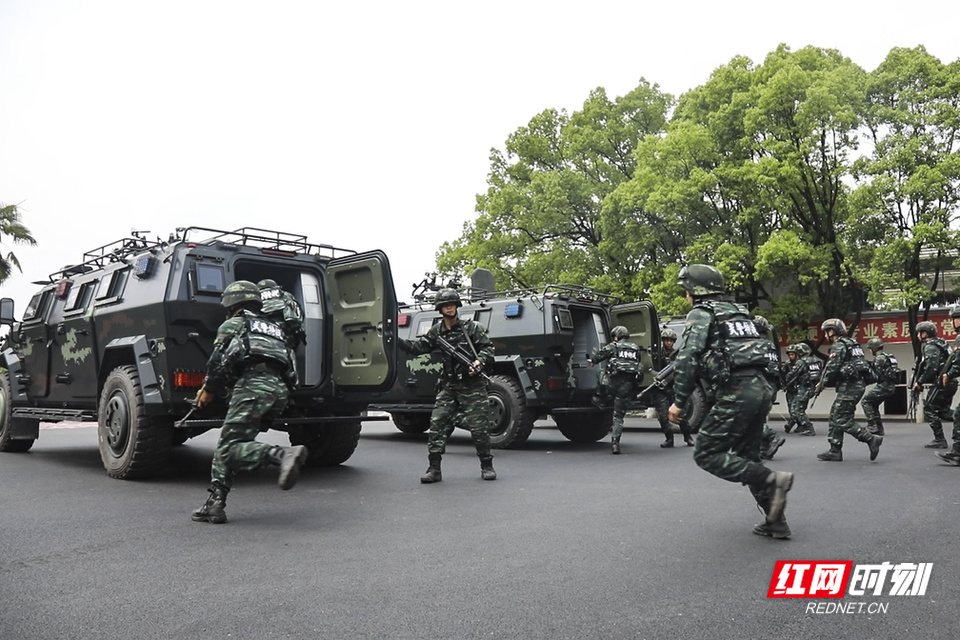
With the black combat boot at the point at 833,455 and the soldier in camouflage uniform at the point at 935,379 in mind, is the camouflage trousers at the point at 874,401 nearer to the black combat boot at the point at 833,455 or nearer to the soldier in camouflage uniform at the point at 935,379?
the soldier in camouflage uniform at the point at 935,379

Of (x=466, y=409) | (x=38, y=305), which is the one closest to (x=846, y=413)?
(x=466, y=409)

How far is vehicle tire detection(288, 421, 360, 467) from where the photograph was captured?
8320 millimetres

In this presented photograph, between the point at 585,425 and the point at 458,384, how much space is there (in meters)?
4.97

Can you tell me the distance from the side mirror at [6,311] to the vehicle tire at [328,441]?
411 cm

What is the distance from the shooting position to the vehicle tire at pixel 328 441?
832 cm

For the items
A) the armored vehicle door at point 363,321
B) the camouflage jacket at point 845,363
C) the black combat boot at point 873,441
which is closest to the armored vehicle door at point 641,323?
the camouflage jacket at point 845,363

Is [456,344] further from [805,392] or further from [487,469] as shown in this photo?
[805,392]

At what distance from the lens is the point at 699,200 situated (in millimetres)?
21562

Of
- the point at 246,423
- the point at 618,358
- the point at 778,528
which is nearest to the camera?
the point at 778,528

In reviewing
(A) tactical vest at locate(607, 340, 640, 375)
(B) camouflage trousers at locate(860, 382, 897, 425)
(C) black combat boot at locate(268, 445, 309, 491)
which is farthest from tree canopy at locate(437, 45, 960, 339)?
(C) black combat boot at locate(268, 445, 309, 491)

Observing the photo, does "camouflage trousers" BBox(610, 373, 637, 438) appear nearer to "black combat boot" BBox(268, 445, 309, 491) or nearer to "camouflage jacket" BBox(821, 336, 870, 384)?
"camouflage jacket" BBox(821, 336, 870, 384)

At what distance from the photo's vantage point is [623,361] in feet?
34.2

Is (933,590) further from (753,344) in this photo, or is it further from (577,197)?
(577,197)

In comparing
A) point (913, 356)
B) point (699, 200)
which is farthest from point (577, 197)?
point (913, 356)
